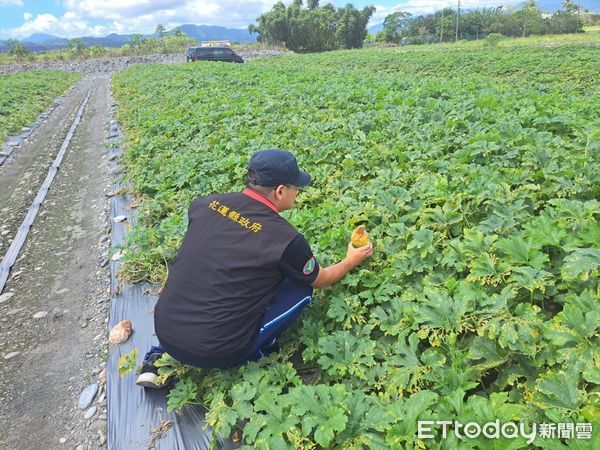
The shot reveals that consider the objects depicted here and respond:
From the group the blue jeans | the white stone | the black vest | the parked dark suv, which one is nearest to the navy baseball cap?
the black vest

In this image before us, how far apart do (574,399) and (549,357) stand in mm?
322

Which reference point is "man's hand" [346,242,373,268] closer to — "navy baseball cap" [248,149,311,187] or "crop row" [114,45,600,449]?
Answer: "crop row" [114,45,600,449]

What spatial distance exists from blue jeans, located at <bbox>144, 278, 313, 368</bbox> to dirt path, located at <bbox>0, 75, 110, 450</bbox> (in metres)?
1.36

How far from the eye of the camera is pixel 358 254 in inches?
129

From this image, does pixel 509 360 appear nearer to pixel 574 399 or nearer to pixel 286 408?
pixel 574 399

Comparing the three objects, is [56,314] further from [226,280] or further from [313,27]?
[313,27]

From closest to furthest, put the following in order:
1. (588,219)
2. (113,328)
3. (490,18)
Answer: (588,219)
(113,328)
(490,18)

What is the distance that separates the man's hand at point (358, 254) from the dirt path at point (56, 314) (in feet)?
7.50

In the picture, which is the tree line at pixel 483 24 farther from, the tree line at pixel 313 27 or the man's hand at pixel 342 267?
the man's hand at pixel 342 267

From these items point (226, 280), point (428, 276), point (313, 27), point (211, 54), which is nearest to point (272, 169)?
point (226, 280)

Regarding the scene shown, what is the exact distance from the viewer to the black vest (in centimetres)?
264

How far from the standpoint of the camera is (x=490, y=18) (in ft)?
279

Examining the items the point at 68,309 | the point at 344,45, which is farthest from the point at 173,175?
the point at 344,45

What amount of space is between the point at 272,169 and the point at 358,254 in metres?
1.00
